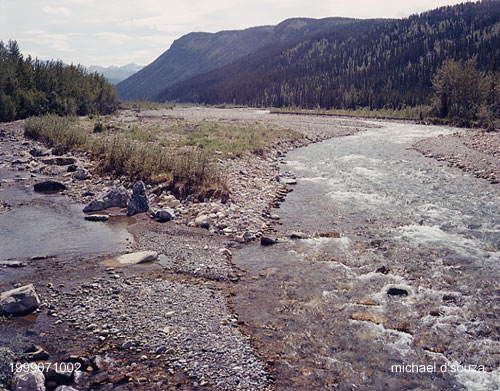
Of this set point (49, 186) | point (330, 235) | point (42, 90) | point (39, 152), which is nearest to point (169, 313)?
point (330, 235)

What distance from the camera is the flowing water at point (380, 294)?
290 inches

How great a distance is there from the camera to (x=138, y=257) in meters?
12.1

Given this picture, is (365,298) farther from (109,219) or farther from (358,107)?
(358,107)

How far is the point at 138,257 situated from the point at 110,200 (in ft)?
22.8

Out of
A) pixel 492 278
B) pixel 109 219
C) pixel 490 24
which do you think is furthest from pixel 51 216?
pixel 490 24

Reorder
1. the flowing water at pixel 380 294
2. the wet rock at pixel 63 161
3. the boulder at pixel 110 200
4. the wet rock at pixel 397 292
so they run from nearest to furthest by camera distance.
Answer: the flowing water at pixel 380 294, the wet rock at pixel 397 292, the boulder at pixel 110 200, the wet rock at pixel 63 161

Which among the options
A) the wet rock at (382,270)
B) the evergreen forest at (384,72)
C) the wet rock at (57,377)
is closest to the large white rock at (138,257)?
the wet rock at (57,377)

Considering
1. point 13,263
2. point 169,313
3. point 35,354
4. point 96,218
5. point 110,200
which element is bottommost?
point 169,313

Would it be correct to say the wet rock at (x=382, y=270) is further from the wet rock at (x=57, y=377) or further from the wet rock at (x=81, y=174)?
the wet rock at (x=81, y=174)

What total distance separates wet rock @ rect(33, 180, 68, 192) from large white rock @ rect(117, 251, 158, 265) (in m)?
11.3

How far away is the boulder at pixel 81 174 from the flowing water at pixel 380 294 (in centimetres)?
1311

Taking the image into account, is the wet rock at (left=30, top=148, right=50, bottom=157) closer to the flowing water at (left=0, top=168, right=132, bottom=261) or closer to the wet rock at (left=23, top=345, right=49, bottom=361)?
the flowing water at (left=0, top=168, right=132, bottom=261)

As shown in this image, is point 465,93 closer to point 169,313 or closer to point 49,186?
point 49,186

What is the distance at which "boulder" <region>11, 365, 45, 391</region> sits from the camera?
603 centimetres
